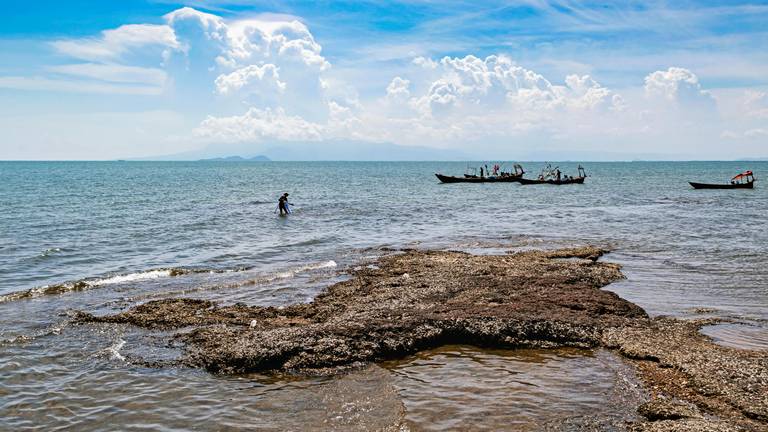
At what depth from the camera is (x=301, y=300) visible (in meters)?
15.5

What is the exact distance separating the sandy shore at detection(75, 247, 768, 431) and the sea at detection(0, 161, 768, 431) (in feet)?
1.35

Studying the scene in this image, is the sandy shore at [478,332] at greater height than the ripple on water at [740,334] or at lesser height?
greater

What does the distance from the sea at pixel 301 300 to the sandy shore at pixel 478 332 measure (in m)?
0.41

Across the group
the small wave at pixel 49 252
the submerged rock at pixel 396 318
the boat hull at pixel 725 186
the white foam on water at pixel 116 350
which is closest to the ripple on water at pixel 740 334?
the submerged rock at pixel 396 318

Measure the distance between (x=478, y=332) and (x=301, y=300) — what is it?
5.84 metres

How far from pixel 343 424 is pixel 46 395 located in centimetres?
530

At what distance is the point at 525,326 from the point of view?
11.7m

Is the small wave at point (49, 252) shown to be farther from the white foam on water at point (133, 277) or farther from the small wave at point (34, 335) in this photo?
the small wave at point (34, 335)

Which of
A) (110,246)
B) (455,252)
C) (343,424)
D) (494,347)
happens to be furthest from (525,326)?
(110,246)

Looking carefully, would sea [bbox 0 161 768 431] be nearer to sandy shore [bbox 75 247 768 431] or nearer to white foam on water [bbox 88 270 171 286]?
white foam on water [bbox 88 270 171 286]

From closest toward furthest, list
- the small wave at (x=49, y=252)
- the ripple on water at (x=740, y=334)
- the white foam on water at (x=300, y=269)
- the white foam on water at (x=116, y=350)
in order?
the white foam on water at (x=116, y=350) → the ripple on water at (x=740, y=334) → the white foam on water at (x=300, y=269) → the small wave at (x=49, y=252)

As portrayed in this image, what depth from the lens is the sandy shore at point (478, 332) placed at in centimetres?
862

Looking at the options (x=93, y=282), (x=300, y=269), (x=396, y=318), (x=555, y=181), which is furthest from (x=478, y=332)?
(x=555, y=181)

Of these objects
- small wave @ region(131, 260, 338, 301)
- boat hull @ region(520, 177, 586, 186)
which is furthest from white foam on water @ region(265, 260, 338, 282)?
boat hull @ region(520, 177, 586, 186)
